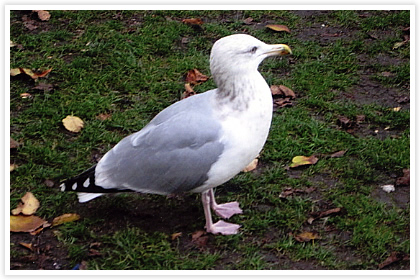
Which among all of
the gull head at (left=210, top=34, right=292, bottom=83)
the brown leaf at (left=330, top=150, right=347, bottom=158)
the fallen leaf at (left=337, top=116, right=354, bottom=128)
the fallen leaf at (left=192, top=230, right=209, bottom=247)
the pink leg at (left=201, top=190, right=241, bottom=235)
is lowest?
the fallen leaf at (left=192, top=230, right=209, bottom=247)

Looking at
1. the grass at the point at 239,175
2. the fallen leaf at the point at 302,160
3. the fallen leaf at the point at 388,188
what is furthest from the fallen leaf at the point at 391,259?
the fallen leaf at the point at 302,160

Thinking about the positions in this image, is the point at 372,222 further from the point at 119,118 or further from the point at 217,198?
the point at 119,118

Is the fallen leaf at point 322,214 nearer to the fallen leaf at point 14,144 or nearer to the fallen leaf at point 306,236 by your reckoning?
the fallen leaf at point 306,236

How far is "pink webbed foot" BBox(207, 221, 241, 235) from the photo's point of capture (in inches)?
148

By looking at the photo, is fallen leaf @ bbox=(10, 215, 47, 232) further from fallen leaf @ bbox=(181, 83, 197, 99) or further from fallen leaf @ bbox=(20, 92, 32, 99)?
fallen leaf @ bbox=(181, 83, 197, 99)

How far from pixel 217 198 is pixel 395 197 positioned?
112cm

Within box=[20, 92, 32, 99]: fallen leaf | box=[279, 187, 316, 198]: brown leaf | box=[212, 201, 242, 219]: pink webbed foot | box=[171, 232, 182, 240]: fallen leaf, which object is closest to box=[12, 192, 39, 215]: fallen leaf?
box=[171, 232, 182, 240]: fallen leaf

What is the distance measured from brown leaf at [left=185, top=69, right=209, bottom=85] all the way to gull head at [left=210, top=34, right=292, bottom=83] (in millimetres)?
1728

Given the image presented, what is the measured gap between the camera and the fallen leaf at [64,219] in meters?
3.86

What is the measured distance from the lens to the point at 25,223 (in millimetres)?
3850

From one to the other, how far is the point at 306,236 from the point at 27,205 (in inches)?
68.0

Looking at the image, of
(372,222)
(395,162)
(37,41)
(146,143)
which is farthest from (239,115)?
(37,41)

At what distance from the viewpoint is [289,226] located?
382 centimetres

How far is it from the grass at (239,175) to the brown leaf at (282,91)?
0.32ft
